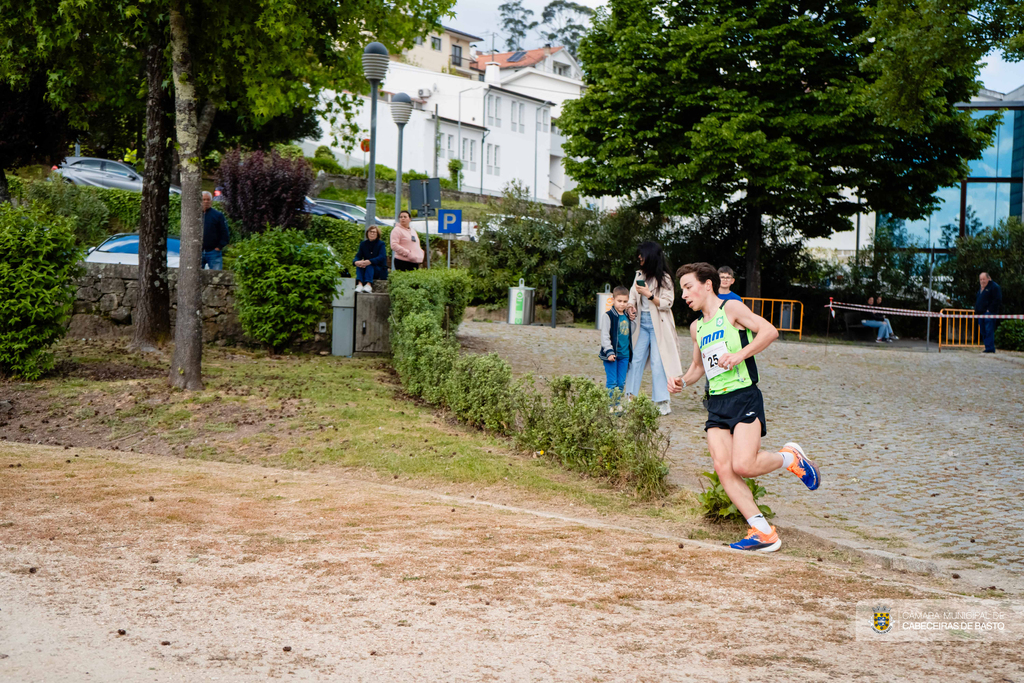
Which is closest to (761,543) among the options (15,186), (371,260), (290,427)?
(290,427)

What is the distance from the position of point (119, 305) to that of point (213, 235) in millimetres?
2322

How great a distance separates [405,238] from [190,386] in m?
6.26

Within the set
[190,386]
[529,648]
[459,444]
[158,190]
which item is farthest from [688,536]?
[158,190]

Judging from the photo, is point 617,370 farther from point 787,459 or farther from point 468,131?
point 468,131

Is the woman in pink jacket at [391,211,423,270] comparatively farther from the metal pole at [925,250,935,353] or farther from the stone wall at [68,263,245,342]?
the metal pole at [925,250,935,353]

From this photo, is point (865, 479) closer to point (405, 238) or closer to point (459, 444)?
point (459, 444)

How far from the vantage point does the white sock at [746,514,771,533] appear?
5746mm

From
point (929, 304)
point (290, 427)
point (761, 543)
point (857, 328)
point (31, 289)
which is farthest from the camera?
point (857, 328)

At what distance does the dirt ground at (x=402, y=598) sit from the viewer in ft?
12.4

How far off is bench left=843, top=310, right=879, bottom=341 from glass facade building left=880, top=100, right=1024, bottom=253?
7.45 m

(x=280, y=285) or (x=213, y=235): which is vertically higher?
(x=213, y=235)

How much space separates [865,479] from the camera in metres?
8.00

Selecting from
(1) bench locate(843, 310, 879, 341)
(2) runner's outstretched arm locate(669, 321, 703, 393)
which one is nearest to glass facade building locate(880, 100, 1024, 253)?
(1) bench locate(843, 310, 879, 341)

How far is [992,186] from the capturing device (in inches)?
1318
